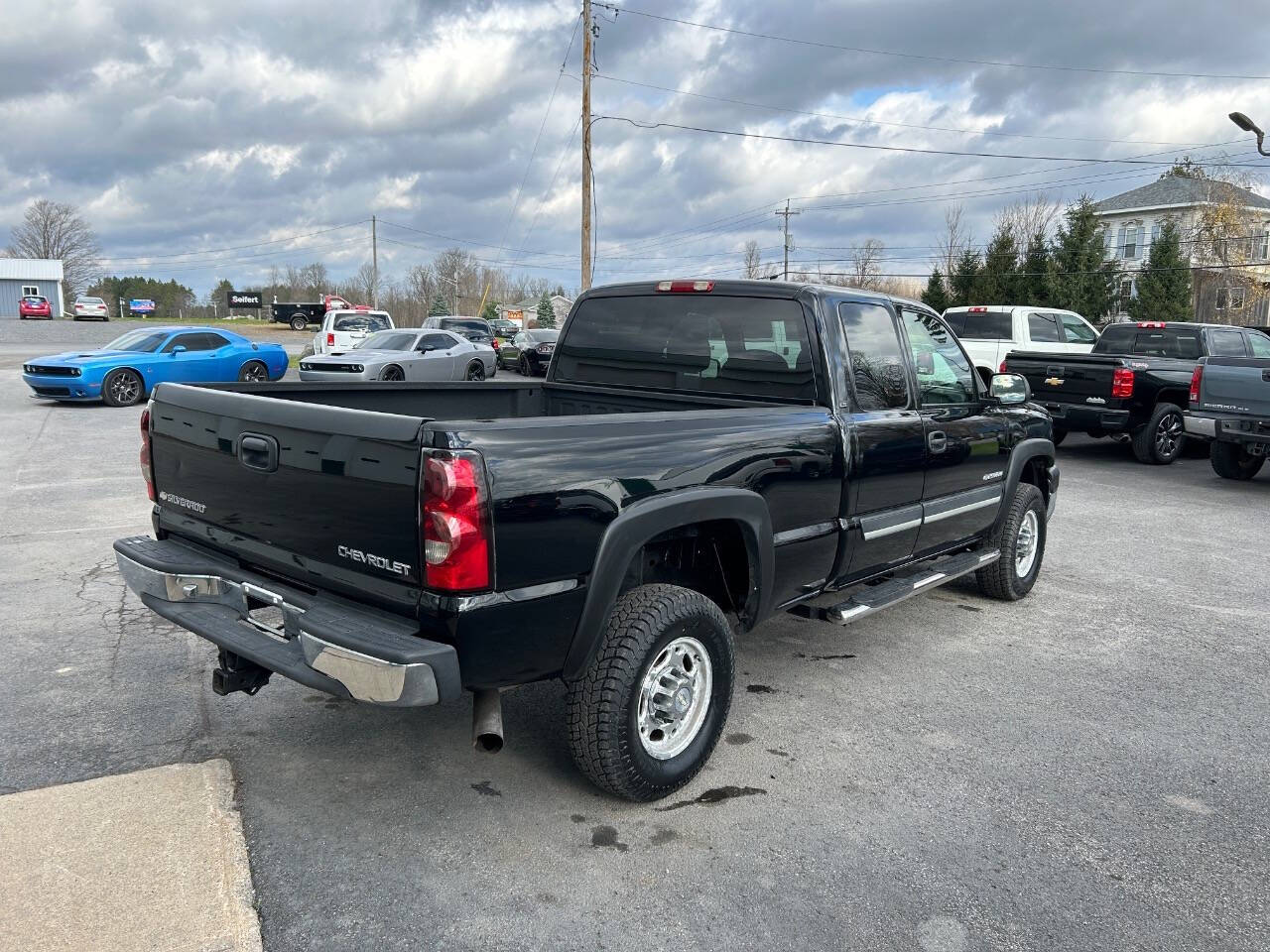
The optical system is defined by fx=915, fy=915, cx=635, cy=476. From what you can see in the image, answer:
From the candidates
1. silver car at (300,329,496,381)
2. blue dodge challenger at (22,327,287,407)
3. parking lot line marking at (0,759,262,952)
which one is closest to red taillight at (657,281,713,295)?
parking lot line marking at (0,759,262,952)

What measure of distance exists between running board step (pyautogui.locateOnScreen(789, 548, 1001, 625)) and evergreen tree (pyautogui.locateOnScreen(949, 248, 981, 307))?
38.7 metres

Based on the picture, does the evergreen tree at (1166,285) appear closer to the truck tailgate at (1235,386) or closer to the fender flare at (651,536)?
the truck tailgate at (1235,386)

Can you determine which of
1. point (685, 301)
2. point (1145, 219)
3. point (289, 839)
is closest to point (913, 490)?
point (685, 301)

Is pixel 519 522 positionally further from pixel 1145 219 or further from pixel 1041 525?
pixel 1145 219

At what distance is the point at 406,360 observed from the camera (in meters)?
19.0

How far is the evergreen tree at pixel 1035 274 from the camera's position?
39344mm

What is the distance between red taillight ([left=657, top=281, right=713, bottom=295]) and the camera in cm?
460

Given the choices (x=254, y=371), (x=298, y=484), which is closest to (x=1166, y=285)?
(x=254, y=371)

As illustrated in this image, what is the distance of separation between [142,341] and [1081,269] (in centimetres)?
3547

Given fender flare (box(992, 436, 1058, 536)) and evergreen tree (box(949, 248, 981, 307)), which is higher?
evergreen tree (box(949, 248, 981, 307))

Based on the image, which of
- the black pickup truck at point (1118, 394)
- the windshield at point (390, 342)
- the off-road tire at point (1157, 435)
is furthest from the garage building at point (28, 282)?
the off-road tire at point (1157, 435)

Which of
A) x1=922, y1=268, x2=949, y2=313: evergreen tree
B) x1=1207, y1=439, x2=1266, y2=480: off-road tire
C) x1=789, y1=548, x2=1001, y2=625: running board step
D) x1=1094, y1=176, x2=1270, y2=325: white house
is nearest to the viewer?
x1=789, y1=548, x2=1001, y2=625: running board step

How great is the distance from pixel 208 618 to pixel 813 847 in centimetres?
227

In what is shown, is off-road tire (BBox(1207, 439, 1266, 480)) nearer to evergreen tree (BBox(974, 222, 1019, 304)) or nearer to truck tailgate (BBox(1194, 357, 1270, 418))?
truck tailgate (BBox(1194, 357, 1270, 418))
